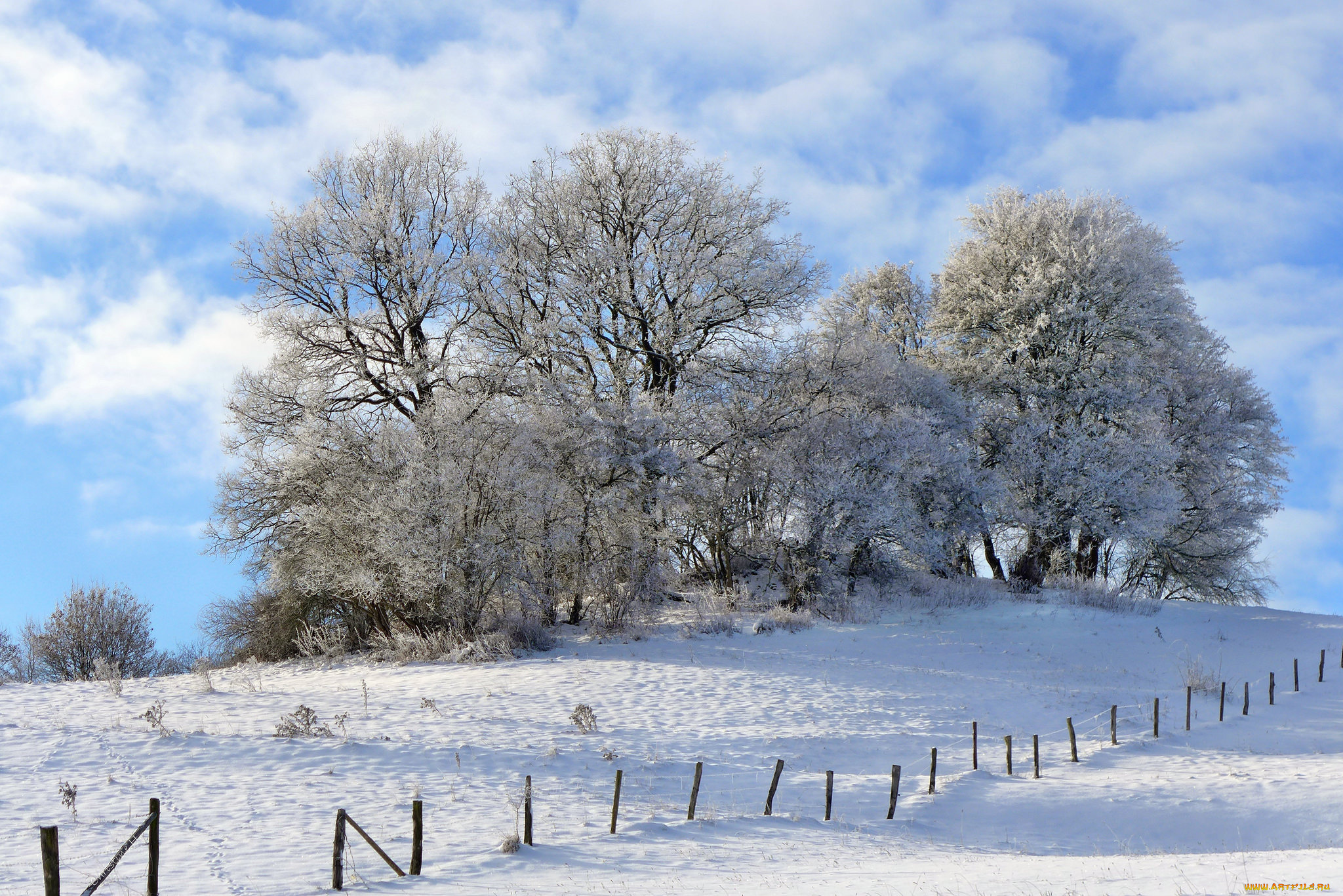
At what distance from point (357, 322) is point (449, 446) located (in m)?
7.09

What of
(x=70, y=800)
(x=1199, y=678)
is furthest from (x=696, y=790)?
(x=1199, y=678)

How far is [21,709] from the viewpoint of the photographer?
580 inches

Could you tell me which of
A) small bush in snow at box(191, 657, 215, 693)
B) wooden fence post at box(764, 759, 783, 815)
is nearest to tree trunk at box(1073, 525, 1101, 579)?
wooden fence post at box(764, 759, 783, 815)

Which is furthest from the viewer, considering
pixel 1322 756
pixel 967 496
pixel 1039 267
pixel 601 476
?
pixel 1039 267

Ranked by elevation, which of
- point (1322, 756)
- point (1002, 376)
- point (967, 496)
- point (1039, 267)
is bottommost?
point (1322, 756)

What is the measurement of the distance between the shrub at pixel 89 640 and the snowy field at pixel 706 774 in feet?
32.1

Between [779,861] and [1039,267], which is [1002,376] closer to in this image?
[1039,267]

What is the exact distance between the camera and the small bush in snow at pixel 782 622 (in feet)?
72.0

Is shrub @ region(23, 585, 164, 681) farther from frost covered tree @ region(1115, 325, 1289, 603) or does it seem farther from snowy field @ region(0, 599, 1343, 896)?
frost covered tree @ region(1115, 325, 1289, 603)

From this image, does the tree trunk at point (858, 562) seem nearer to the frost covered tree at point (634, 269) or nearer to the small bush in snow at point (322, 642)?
the frost covered tree at point (634, 269)

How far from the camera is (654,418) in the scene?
22.1m

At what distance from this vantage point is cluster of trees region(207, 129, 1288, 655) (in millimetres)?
21359

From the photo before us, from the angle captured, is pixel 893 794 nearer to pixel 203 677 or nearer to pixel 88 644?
pixel 203 677

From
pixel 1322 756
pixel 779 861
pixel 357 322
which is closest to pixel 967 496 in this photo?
pixel 1322 756
